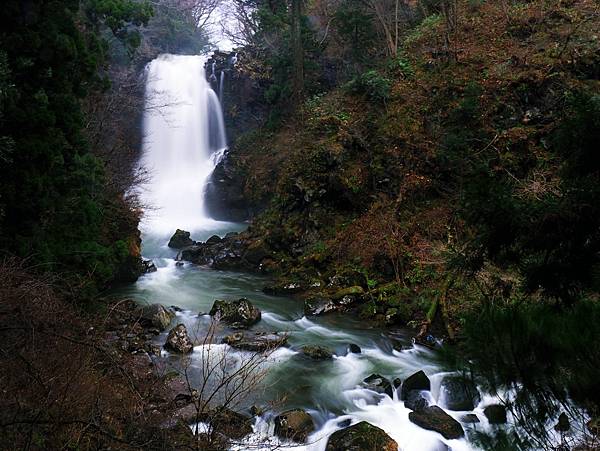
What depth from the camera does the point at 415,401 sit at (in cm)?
708

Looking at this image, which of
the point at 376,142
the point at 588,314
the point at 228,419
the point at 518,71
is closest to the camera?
the point at 588,314

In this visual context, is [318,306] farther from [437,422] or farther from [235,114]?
[235,114]

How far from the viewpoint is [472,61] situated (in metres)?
14.8

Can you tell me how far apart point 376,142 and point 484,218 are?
11.7 m

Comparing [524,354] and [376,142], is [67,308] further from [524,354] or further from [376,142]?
[376,142]

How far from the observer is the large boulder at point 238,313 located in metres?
10.3

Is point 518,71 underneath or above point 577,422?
above

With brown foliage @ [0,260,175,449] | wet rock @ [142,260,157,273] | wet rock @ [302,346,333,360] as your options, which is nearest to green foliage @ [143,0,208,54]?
wet rock @ [142,260,157,273]

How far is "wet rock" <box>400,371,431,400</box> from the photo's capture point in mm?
7379

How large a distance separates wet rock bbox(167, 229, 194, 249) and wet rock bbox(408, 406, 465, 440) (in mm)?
13859

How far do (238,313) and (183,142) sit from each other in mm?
18185

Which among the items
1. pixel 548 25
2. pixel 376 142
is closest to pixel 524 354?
pixel 376 142

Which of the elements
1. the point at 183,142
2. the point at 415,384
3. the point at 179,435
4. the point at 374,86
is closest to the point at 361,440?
the point at 415,384

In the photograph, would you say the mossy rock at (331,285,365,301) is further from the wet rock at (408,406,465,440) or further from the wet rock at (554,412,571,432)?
the wet rock at (554,412,571,432)
